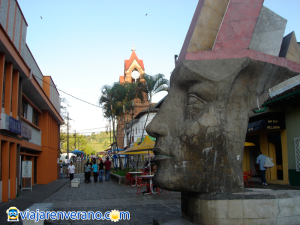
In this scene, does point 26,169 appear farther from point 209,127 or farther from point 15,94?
point 209,127

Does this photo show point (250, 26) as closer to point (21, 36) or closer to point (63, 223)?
point (63, 223)

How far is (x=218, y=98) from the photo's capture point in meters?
4.91

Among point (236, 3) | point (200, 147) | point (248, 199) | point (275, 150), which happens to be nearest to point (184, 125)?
point (200, 147)

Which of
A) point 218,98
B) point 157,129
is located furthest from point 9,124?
point 218,98

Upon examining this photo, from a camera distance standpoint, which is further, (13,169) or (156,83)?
(156,83)

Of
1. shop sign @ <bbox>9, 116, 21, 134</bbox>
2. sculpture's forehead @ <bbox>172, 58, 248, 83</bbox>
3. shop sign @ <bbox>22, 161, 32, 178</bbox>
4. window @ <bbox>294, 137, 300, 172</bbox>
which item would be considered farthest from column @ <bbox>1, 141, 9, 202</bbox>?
window @ <bbox>294, 137, 300, 172</bbox>

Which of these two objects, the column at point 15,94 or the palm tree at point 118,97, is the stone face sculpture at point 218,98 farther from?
the palm tree at point 118,97

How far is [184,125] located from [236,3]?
2.50m

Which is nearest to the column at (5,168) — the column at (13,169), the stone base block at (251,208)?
the column at (13,169)

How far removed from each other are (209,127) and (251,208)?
148 cm

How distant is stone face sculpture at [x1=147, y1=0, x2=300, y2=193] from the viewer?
483 cm

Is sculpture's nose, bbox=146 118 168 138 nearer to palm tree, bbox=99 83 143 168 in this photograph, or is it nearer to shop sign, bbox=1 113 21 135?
shop sign, bbox=1 113 21 135

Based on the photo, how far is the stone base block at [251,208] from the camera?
15.2 ft

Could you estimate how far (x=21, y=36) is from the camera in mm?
13797
